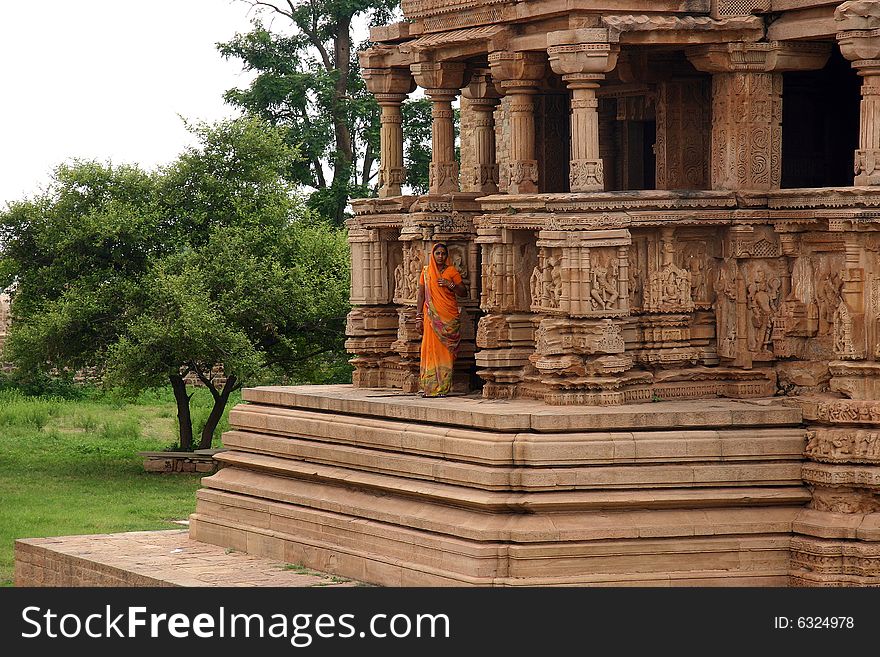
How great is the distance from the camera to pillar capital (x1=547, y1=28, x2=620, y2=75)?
1812 cm

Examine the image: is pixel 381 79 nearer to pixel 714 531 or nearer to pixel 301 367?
pixel 714 531

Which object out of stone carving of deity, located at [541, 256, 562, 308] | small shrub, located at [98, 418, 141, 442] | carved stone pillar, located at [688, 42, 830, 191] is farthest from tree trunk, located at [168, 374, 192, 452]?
carved stone pillar, located at [688, 42, 830, 191]

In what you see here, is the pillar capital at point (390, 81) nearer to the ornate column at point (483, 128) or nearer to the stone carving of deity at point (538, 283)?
the ornate column at point (483, 128)

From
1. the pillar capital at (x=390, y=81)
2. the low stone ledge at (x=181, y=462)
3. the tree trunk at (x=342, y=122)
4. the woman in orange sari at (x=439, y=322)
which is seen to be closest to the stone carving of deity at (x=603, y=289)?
the woman in orange sari at (x=439, y=322)

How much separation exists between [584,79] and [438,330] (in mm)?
2790

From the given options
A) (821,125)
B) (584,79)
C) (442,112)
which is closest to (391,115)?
(442,112)

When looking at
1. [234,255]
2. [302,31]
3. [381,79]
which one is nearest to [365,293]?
[381,79]

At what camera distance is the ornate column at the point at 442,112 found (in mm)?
20453

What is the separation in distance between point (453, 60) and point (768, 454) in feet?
17.1

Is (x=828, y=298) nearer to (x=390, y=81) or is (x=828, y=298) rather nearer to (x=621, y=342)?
(x=621, y=342)

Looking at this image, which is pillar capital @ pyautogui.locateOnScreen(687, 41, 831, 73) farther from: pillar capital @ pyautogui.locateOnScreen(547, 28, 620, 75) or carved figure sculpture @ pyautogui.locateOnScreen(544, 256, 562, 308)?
carved figure sculpture @ pyautogui.locateOnScreen(544, 256, 562, 308)

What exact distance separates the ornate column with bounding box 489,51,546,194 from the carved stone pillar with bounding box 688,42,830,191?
4.82 ft

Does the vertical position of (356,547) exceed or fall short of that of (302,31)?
it falls short

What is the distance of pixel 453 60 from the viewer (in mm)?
20250
